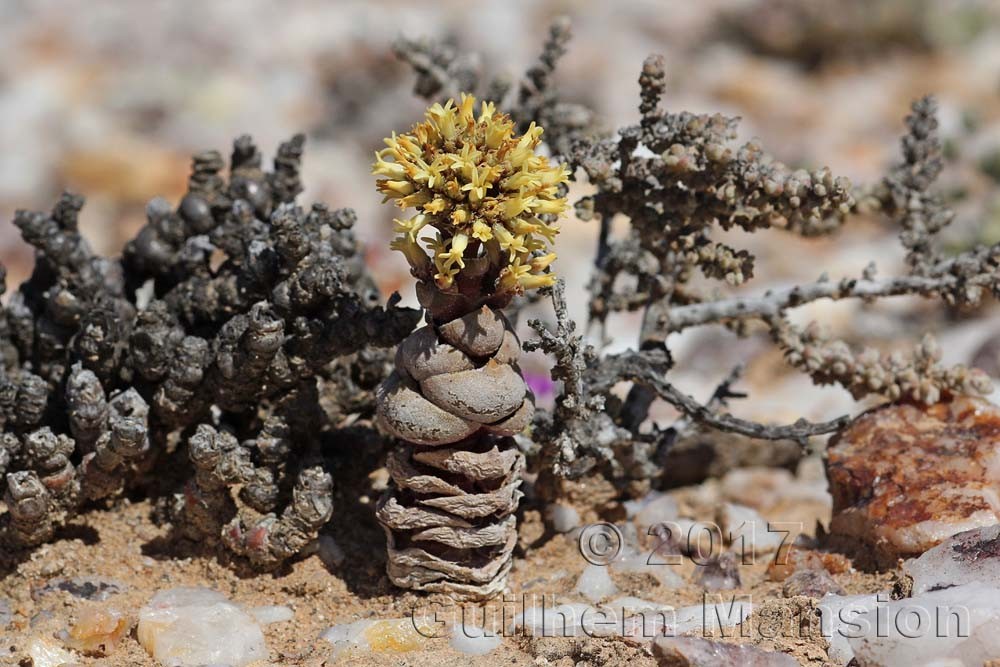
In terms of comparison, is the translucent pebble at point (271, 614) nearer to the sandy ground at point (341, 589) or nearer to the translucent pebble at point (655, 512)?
the sandy ground at point (341, 589)

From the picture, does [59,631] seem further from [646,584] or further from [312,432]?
[646,584]

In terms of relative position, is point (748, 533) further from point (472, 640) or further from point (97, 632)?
point (97, 632)

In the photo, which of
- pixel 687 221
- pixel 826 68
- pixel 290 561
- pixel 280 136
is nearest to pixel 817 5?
pixel 826 68

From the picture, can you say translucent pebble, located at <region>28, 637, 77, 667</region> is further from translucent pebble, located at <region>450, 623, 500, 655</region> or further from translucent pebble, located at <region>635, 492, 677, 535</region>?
translucent pebble, located at <region>635, 492, 677, 535</region>

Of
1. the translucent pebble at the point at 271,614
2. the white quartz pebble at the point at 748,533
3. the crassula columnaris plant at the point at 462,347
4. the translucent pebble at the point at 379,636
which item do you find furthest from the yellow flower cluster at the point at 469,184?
the white quartz pebble at the point at 748,533

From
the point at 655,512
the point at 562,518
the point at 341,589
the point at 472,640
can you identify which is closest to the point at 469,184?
the point at 472,640
